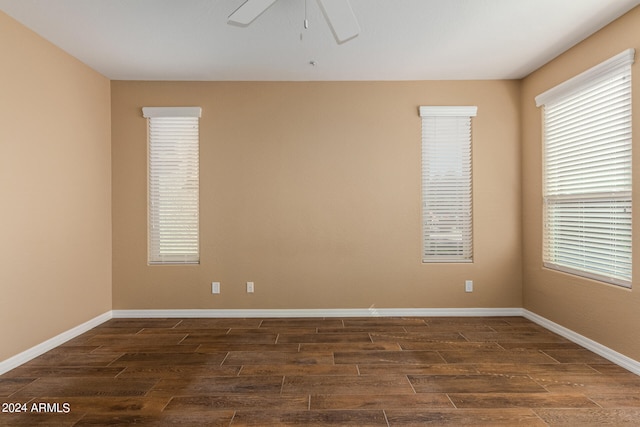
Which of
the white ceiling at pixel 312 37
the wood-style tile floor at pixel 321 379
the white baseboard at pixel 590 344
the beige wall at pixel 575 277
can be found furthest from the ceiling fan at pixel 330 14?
the white baseboard at pixel 590 344

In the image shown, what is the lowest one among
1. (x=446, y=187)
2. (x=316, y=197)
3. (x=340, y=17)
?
(x=316, y=197)

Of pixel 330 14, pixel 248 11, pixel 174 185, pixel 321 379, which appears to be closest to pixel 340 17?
pixel 330 14

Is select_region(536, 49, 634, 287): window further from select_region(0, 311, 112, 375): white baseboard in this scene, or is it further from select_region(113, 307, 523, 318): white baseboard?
select_region(0, 311, 112, 375): white baseboard

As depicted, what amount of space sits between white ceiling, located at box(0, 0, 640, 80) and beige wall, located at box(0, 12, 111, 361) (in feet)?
0.97

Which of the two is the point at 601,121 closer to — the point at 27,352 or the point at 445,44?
the point at 445,44

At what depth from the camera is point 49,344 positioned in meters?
3.22

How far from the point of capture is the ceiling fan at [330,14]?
223cm

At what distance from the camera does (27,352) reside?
9.79ft

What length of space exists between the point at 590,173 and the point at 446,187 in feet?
4.50

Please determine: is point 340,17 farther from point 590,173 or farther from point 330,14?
point 590,173

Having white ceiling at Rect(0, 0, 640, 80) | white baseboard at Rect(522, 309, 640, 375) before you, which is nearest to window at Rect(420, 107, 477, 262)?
white ceiling at Rect(0, 0, 640, 80)

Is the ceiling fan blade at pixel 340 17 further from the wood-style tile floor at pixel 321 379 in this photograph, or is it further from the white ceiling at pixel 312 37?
the wood-style tile floor at pixel 321 379

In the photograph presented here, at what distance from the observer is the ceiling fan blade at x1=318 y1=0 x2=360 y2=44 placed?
223cm

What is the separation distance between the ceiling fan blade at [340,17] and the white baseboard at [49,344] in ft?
11.4
